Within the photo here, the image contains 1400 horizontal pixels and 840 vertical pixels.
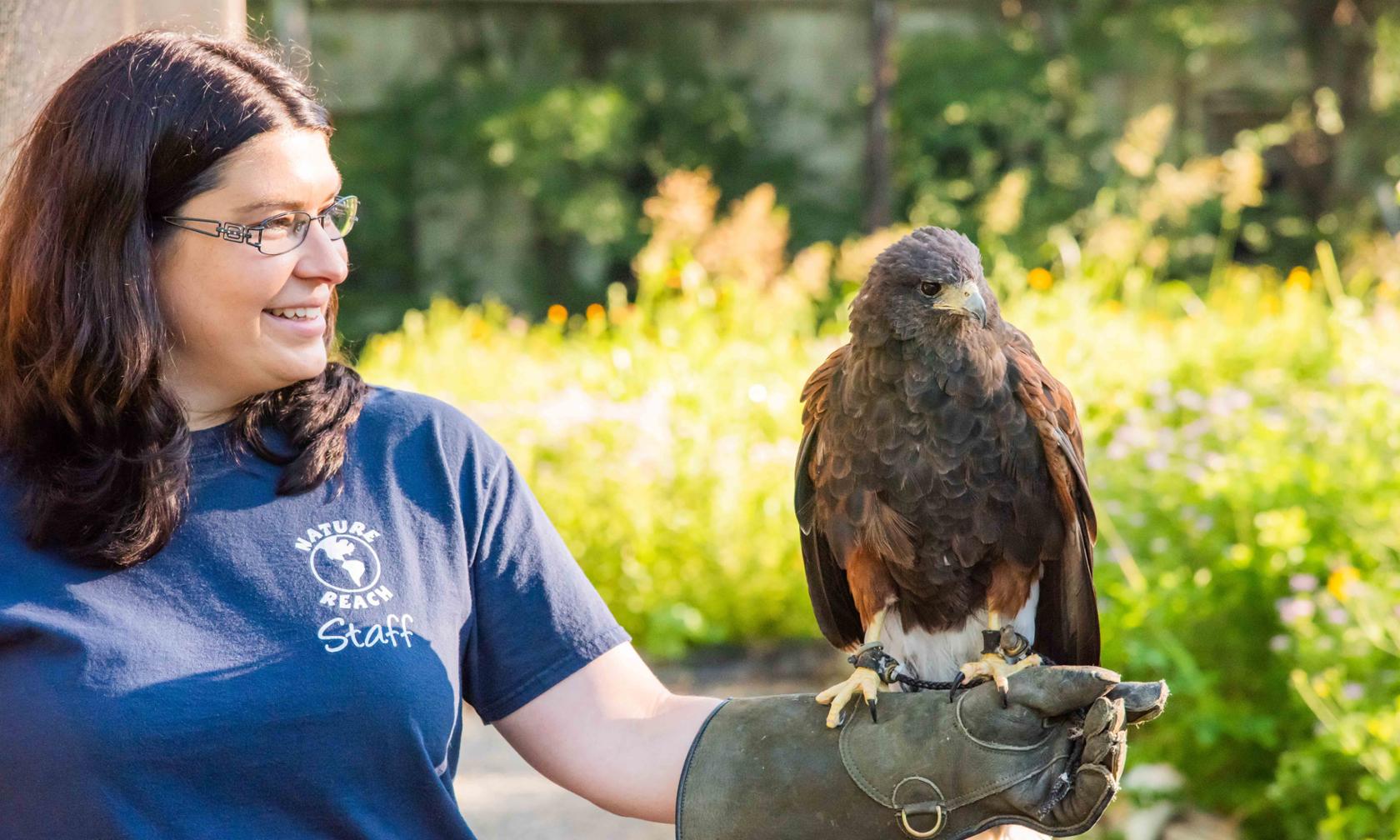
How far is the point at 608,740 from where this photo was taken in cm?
190

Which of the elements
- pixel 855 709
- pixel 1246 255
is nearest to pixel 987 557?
pixel 855 709

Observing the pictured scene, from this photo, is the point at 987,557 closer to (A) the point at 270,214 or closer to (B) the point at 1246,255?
(A) the point at 270,214

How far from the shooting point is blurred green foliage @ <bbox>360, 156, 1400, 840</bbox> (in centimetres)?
323

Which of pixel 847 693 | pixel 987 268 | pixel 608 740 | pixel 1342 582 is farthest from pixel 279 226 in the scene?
pixel 987 268

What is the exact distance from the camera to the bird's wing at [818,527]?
8.32ft

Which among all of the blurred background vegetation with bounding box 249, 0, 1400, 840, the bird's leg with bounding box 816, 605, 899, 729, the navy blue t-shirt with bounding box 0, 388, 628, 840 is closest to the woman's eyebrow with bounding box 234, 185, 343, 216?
the navy blue t-shirt with bounding box 0, 388, 628, 840

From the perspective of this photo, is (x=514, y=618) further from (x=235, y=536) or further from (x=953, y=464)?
(x=953, y=464)

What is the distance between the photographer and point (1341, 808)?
3.15m

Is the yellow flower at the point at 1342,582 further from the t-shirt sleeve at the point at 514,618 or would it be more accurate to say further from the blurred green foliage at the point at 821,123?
the blurred green foliage at the point at 821,123

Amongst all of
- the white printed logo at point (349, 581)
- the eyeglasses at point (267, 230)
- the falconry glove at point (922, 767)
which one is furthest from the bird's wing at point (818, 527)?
the eyeglasses at point (267, 230)

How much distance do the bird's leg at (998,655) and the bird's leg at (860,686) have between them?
0.42 ft

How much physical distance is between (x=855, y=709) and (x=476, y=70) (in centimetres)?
1077

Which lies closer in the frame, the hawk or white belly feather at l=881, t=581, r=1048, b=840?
the hawk

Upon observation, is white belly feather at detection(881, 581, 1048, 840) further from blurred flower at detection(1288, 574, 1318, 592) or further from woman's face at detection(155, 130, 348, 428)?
woman's face at detection(155, 130, 348, 428)
